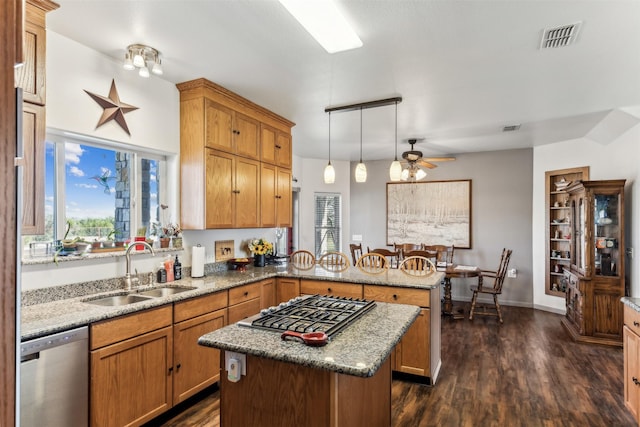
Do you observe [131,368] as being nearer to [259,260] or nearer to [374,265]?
[259,260]

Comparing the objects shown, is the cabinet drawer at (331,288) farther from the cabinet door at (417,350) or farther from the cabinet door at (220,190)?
the cabinet door at (220,190)

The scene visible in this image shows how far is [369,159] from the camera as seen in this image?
7.12 meters

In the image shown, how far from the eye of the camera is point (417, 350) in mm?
3141

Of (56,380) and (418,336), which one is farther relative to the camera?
(418,336)

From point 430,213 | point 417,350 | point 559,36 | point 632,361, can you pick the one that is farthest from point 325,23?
point 430,213

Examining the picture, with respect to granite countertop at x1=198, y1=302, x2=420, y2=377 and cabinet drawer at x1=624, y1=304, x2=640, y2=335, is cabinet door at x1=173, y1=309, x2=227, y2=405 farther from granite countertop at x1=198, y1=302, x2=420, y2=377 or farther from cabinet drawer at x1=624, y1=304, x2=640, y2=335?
cabinet drawer at x1=624, y1=304, x2=640, y2=335

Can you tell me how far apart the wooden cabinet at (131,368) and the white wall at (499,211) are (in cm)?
536

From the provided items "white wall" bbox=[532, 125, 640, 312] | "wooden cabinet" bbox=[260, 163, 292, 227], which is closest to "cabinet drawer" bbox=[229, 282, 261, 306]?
"wooden cabinet" bbox=[260, 163, 292, 227]

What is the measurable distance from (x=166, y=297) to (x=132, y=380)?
0.56 metres

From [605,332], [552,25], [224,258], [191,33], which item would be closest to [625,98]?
[552,25]

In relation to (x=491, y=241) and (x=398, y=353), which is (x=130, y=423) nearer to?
(x=398, y=353)

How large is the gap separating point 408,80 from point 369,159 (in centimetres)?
400

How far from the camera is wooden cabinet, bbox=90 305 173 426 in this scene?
2086 mm

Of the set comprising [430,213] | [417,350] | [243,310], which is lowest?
Answer: [417,350]
